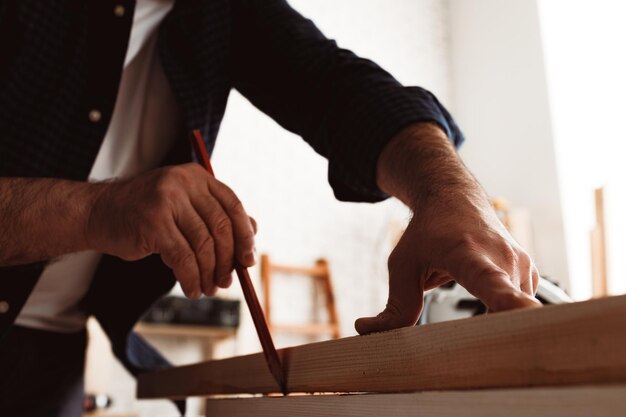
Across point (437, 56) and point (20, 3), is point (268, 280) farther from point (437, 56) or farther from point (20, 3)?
point (20, 3)

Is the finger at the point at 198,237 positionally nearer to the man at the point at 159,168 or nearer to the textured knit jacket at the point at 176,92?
the man at the point at 159,168

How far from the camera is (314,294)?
12.0ft

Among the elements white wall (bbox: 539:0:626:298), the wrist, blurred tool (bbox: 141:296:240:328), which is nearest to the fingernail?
the wrist

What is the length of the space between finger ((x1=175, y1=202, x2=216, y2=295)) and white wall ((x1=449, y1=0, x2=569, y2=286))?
120 inches

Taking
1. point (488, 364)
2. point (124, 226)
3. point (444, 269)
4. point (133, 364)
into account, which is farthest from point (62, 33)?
point (488, 364)

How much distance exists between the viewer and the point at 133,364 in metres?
1.08

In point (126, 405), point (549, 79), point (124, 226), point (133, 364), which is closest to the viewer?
point (124, 226)

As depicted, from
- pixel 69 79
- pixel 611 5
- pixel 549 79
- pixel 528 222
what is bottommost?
pixel 69 79

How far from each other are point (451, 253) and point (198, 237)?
0.28 metres

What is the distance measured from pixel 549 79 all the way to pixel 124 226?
3377 mm

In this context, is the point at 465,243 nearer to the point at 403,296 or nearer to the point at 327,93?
the point at 403,296

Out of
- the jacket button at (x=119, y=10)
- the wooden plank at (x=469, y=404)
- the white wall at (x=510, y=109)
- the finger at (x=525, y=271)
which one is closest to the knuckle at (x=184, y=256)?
the wooden plank at (x=469, y=404)

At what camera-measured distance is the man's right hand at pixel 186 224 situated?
673 mm

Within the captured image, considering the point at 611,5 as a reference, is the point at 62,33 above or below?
below
